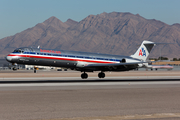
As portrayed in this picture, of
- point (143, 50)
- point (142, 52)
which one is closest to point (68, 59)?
point (142, 52)

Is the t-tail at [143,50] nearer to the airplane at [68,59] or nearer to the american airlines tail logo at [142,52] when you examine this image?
the american airlines tail logo at [142,52]

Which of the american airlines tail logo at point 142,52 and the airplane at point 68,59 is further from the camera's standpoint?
the american airlines tail logo at point 142,52

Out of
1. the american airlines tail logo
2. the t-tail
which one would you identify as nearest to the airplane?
the t-tail

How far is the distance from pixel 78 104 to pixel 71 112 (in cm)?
251

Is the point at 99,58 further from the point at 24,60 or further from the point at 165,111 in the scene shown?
the point at 165,111

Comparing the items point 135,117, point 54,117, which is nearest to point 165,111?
point 135,117

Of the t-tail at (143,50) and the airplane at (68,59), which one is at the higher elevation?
the t-tail at (143,50)

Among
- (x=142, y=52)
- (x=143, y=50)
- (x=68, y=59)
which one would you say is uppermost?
(x=143, y=50)

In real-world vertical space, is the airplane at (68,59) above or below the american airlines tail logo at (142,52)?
below

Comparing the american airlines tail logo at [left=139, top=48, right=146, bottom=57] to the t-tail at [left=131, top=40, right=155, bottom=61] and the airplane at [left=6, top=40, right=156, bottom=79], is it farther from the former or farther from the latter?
the airplane at [left=6, top=40, right=156, bottom=79]

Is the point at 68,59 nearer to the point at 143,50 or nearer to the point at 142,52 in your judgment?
the point at 142,52

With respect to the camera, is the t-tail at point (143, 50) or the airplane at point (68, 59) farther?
the t-tail at point (143, 50)

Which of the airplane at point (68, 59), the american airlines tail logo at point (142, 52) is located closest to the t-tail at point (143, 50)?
the american airlines tail logo at point (142, 52)

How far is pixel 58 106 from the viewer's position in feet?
51.5
